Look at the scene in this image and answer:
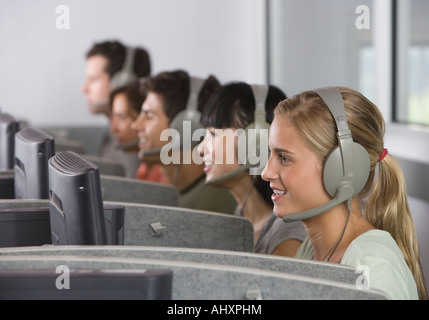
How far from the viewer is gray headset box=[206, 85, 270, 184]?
1631mm

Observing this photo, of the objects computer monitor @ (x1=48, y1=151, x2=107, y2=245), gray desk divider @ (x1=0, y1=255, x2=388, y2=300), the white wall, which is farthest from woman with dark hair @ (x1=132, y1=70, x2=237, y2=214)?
the white wall

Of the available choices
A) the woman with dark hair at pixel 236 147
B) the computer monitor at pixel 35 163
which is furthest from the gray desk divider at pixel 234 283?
the woman with dark hair at pixel 236 147

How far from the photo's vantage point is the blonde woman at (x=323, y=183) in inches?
45.4

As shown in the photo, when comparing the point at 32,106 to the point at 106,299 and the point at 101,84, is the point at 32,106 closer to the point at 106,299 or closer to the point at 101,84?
the point at 101,84

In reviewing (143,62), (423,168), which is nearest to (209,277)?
(423,168)

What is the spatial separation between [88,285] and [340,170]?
0.54m

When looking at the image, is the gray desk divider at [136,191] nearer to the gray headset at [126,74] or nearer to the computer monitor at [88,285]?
the computer monitor at [88,285]

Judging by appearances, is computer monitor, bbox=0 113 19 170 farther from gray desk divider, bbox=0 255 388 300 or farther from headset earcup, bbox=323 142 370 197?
gray desk divider, bbox=0 255 388 300

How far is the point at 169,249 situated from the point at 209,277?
13cm

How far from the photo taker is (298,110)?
119 cm

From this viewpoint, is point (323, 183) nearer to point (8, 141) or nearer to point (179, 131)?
point (8, 141)

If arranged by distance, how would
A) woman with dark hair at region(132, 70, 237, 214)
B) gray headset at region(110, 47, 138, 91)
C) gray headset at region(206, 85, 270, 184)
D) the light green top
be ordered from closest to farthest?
the light green top
gray headset at region(206, 85, 270, 184)
woman with dark hair at region(132, 70, 237, 214)
gray headset at region(110, 47, 138, 91)

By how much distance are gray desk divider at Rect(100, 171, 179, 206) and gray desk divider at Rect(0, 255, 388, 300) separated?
1.13 m

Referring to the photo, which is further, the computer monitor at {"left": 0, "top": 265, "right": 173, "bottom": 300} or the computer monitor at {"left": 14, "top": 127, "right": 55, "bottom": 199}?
the computer monitor at {"left": 14, "top": 127, "right": 55, "bottom": 199}
